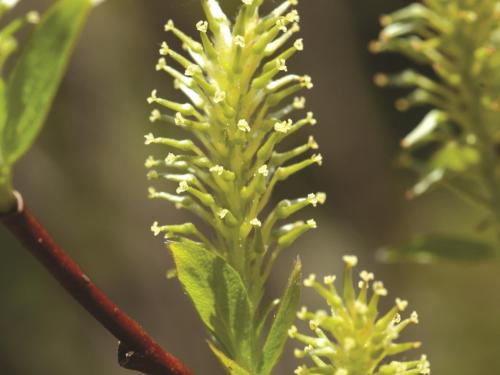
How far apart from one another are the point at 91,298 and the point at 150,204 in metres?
3.02

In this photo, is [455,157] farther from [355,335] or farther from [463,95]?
[355,335]

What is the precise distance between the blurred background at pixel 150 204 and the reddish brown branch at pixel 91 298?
282 cm

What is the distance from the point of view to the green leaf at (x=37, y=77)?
1.82 feet

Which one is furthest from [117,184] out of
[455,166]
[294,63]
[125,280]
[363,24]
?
[455,166]

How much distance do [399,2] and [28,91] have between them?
9.51 ft

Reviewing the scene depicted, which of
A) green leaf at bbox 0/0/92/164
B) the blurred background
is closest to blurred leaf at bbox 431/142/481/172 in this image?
green leaf at bbox 0/0/92/164

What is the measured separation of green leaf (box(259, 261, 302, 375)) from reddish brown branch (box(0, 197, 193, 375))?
0.07 m

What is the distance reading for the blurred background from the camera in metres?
3.60

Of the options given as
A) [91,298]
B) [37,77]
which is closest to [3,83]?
[37,77]

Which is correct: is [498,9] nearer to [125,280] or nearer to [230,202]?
[230,202]

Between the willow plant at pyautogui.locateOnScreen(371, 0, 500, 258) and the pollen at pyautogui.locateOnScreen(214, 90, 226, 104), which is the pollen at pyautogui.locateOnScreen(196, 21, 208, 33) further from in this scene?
the willow plant at pyautogui.locateOnScreen(371, 0, 500, 258)

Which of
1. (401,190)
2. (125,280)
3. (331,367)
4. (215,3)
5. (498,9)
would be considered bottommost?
(401,190)

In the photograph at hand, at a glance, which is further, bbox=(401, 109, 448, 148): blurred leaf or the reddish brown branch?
bbox=(401, 109, 448, 148): blurred leaf

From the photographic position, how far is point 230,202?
703 mm
